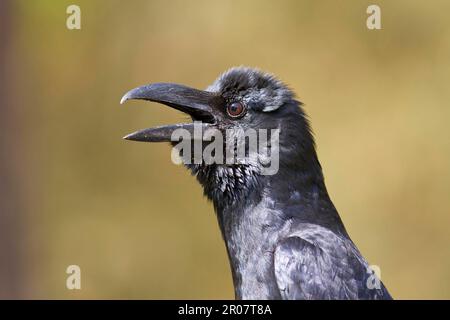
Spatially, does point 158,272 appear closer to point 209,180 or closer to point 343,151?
point 343,151

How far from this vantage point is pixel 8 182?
10484 mm

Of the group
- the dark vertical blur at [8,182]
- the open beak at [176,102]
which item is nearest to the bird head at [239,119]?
the open beak at [176,102]

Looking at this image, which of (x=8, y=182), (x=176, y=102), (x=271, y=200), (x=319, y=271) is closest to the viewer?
(x=319, y=271)

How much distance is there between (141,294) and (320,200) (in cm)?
632

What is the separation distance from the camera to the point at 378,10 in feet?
35.5

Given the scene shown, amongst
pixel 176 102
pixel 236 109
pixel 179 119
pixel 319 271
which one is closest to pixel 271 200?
→ pixel 319 271

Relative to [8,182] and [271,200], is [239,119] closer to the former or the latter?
[271,200]

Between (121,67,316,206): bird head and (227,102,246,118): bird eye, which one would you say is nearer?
(121,67,316,206): bird head

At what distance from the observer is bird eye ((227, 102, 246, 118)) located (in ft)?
18.2

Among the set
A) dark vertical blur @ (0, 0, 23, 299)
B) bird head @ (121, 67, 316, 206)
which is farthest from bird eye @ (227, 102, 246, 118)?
dark vertical blur @ (0, 0, 23, 299)

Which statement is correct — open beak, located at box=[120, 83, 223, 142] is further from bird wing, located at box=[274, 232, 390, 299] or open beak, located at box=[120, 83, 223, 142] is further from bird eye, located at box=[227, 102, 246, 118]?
bird wing, located at box=[274, 232, 390, 299]

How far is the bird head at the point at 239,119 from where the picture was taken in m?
5.36

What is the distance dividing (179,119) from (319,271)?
5.90 meters

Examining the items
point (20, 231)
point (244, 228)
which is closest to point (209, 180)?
point (244, 228)
